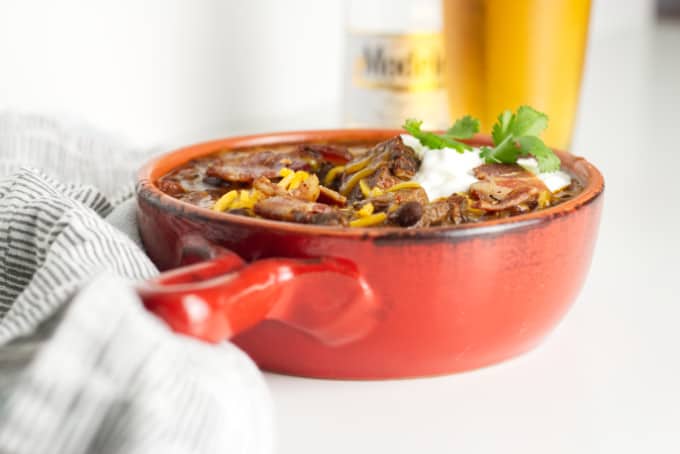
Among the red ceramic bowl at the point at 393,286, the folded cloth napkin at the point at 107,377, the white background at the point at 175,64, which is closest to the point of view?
the folded cloth napkin at the point at 107,377

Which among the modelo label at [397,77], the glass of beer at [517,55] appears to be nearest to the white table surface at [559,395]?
the glass of beer at [517,55]

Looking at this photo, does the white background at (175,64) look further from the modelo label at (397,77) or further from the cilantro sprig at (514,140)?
the cilantro sprig at (514,140)

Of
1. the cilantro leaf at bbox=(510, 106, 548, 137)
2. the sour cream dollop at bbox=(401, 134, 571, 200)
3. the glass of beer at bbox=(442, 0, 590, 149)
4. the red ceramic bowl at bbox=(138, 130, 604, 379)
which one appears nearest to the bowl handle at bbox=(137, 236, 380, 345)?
the red ceramic bowl at bbox=(138, 130, 604, 379)

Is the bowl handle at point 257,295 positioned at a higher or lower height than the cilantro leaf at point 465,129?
lower

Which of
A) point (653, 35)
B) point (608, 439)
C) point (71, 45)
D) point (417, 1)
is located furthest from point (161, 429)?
point (653, 35)

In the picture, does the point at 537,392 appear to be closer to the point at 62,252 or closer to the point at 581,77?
the point at 62,252

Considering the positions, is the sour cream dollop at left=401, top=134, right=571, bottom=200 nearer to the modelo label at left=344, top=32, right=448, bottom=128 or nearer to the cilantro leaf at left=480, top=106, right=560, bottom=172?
the cilantro leaf at left=480, top=106, right=560, bottom=172

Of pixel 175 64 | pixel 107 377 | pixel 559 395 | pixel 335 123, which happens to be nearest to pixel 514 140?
pixel 559 395
